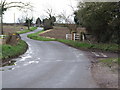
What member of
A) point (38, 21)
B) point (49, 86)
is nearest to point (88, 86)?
point (49, 86)

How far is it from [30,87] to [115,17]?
12819 millimetres

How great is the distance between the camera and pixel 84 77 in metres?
8.50

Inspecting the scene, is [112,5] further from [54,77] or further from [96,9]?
[54,77]

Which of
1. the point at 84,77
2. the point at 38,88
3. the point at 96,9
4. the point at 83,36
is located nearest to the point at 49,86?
the point at 38,88

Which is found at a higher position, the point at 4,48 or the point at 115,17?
the point at 115,17

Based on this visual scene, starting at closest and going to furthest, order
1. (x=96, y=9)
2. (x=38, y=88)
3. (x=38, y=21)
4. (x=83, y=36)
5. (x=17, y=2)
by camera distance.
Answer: (x=38, y=88) < (x=96, y=9) < (x=83, y=36) < (x=17, y=2) < (x=38, y=21)

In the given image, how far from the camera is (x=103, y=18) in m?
19.8

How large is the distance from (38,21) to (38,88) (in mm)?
103400

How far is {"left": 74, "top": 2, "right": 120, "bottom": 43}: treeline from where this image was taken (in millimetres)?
16334

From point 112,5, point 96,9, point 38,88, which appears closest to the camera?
point 38,88

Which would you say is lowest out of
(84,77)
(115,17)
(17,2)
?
(84,77)

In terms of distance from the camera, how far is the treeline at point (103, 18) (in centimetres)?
1633

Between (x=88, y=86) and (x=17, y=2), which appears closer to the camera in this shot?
(x=88, y=86)

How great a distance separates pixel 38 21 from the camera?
10850 centimetres
